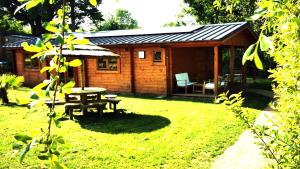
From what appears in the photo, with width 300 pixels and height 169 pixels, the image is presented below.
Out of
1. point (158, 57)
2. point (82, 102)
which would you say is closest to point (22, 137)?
point (82, 102)

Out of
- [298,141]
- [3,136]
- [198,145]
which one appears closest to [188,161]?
[198,145]

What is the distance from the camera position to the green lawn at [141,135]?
19.9 feet

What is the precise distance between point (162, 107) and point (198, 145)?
4.91 metres

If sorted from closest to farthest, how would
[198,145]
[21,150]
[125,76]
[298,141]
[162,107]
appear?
[21,150]
[298,141]
[198,145]
[162,107]
[125,76]

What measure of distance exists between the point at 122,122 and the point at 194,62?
9.72m

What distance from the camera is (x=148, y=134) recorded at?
7938 millimetres

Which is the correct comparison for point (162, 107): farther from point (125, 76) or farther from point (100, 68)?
point (100, 68)

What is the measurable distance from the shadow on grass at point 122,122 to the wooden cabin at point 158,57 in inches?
183

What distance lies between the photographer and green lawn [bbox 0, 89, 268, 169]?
605 cm

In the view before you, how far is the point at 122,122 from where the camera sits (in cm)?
948

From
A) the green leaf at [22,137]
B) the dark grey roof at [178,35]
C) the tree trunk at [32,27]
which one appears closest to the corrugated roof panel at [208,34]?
the dark grey roof at [178,35]

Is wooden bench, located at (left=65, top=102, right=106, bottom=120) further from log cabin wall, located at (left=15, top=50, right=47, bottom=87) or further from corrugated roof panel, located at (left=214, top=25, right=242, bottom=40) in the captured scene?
log cabin wall, located at (left=15, top=50, right=47, bottom=87)

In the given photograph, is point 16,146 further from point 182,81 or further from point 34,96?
point 182,81

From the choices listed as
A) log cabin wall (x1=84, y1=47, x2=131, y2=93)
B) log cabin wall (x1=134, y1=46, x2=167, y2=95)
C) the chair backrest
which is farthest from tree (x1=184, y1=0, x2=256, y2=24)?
log cabin wall (x1=84, y1=47, x2=131, y2=93)
